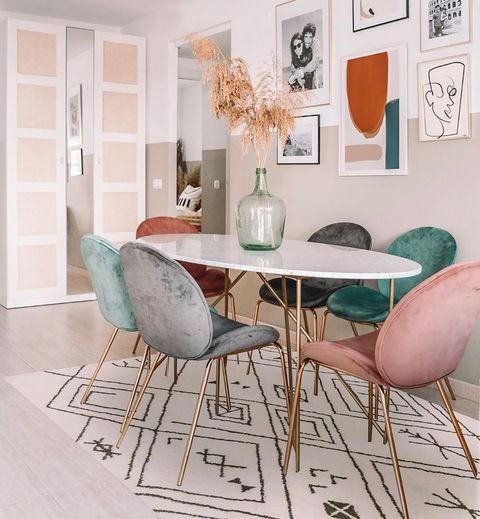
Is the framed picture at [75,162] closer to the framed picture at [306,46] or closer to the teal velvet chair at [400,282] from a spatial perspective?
the framed picture at [306,46]

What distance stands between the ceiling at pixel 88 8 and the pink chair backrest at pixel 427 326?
174 inches

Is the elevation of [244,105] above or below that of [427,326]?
above

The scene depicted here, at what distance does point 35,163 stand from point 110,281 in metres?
3.15

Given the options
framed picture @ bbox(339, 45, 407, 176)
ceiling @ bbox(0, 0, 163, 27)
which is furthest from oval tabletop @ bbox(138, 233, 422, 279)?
ceiling @ bbox(0, 0, 163, 27)

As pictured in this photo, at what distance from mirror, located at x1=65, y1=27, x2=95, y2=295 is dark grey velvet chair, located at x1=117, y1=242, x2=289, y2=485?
335cm

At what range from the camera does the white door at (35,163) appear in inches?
208

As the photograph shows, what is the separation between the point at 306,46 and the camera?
4.14 m

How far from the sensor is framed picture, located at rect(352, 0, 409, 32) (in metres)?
3.51

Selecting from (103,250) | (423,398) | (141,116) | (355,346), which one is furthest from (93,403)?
(141,116)

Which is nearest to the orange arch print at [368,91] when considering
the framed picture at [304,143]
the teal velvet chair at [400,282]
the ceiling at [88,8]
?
the framed picture at [304,143]

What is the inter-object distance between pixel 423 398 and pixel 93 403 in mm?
1629

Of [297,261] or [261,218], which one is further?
[261,218]

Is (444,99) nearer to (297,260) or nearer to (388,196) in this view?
(388,196)

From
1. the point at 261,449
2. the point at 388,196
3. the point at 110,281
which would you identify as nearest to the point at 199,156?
the point at 388,196
